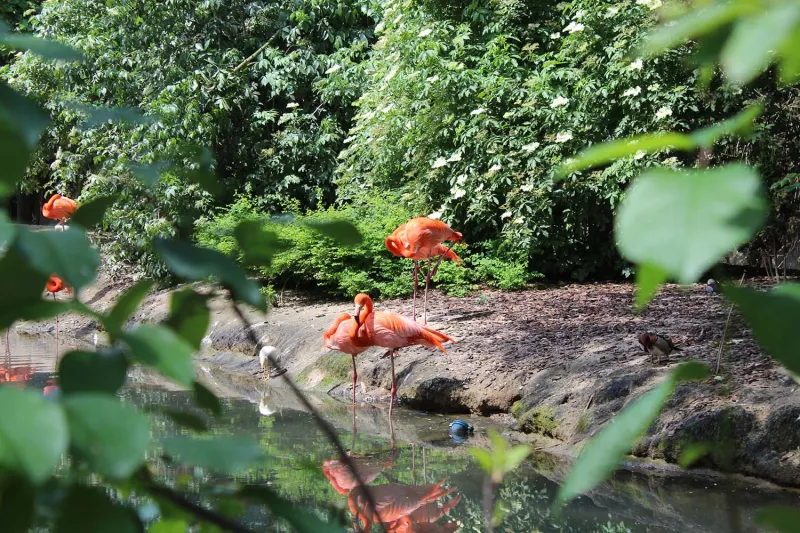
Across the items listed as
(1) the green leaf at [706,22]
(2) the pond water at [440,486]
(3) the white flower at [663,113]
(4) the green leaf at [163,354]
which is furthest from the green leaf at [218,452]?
(3) the white flower at [663,113]

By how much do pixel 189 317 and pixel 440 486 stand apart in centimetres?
344

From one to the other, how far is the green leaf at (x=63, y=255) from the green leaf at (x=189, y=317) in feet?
0.38

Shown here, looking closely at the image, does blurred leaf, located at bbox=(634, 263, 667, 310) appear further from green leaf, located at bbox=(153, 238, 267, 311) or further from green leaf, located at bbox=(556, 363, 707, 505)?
green leaf, located at bbox=(153, 238, 267, 311)

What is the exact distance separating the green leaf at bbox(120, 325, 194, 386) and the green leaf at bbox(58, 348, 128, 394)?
21 millimetres

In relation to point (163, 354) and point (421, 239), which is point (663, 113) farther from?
point (163, 354)

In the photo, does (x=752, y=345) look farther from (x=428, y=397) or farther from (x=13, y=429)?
(x=13, y=429)

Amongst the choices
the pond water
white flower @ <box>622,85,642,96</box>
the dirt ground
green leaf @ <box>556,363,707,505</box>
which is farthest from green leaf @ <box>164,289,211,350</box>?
white flower @ <box>622,85,642,96</box>

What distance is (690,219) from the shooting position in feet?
0.96

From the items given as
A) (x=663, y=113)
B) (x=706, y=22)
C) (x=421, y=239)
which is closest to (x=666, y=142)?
(x=706, y=22)

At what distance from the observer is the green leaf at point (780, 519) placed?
35 centimetres

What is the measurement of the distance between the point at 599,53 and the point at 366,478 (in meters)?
5.41

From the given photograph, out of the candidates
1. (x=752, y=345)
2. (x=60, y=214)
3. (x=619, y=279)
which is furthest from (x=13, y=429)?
(x=60, y=214)

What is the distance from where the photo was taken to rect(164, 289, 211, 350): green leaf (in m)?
0.51

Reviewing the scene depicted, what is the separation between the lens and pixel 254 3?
1034cm
